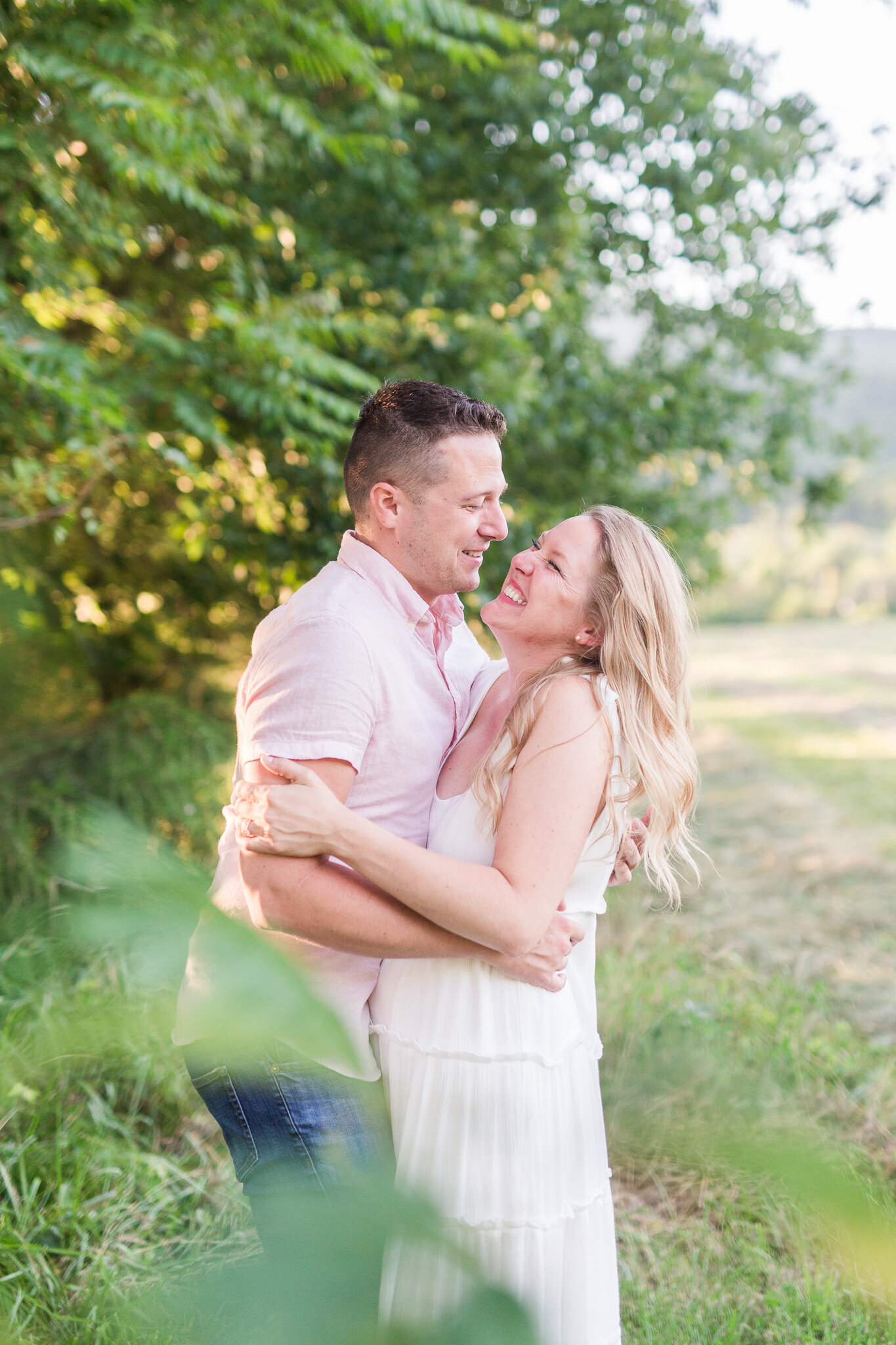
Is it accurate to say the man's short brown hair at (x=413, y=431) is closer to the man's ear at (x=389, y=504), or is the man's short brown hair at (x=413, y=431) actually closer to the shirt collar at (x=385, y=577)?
the man's ear at (x=389, y=504)

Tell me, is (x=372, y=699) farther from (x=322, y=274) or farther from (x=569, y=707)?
(x=322, y=274)

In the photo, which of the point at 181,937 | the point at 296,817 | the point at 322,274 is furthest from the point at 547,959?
the point at 322,274

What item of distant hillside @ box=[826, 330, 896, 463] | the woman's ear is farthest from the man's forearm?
distant hillside @ box=[826, 330, 896, 463]

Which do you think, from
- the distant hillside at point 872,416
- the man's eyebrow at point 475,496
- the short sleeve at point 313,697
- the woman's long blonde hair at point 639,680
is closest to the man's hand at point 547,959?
the woman's long blonde hair at point 639,680

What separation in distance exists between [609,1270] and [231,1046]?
194cm

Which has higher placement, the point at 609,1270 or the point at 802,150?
the point at 802,150

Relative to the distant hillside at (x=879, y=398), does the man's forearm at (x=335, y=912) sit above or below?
below

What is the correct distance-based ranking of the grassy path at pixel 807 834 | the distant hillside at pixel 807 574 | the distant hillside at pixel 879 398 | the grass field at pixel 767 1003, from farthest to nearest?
the distant hillside at pixel 879 398 → the distant hillside at pixel 807 574 → the grassy path at pixel 807 834 → the grass field at pixel 767 1003

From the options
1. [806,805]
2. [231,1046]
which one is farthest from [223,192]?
[806,805]

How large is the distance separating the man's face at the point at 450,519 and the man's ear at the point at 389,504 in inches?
0.7

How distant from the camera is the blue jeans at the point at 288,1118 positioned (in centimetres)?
46

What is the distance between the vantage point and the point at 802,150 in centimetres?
765

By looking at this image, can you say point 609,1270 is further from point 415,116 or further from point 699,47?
point 699,47

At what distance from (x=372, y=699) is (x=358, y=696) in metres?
0.06
